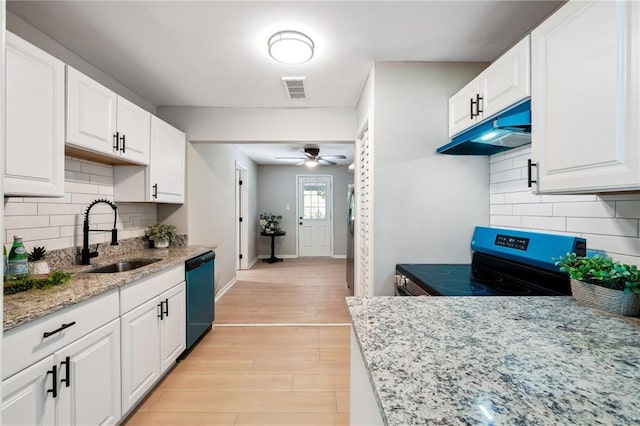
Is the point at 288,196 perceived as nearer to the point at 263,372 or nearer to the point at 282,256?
the point at 282,256

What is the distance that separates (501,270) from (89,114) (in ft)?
9.18

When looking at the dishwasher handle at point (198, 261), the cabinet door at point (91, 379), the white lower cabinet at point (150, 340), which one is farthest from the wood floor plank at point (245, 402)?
the dishwasher handle at point (198, 261)

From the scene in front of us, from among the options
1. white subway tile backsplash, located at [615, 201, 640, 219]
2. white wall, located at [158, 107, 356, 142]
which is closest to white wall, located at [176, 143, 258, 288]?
white wall, located at [158, 107, 356, 142]

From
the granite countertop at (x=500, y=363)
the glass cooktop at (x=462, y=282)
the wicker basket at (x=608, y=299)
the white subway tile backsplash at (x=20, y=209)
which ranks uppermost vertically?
the white subway tile backsplash at (x=20, y=209)

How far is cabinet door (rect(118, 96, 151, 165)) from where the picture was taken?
224 centimetres

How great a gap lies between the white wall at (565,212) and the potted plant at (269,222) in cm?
535

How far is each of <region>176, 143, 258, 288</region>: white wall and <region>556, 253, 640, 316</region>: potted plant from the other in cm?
327

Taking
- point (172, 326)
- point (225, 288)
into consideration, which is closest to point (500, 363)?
point (172, 326)

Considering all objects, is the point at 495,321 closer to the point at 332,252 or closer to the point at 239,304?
the point at 239,304

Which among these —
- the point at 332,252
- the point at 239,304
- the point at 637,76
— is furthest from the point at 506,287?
the point at 332,252

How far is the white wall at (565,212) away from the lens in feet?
4.39

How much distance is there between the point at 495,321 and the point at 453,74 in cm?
202

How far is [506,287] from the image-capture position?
5.52 ft

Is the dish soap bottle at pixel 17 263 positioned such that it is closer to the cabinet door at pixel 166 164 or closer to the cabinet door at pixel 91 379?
the cabinet door at pixel 91 379
